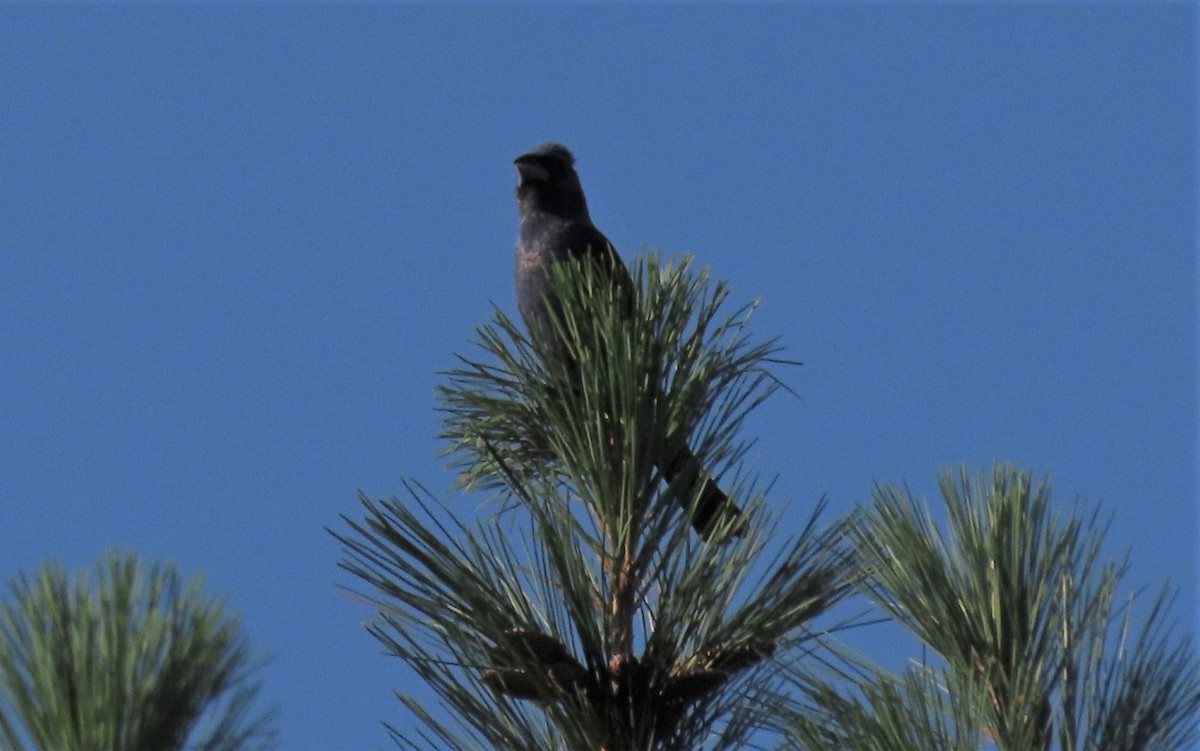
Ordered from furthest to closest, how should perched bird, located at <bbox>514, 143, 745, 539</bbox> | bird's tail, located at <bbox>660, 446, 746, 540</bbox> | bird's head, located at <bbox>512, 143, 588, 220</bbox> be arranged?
bird's head, located at <bbox>512, 143, 588, 220</bbox>
perched bird, located at <bbox>514, 143, 745, 539</bbox>
bird's tail, located at <bbox>660, 446, 746, 540</bbox>

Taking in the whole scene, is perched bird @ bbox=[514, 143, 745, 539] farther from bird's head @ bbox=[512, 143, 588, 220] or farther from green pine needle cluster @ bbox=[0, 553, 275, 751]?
green pine needle cluster @ bbox=[0, 553, 275, 751]

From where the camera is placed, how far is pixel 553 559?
2641 millimetres

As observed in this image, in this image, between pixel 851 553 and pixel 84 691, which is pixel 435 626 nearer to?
pixel 851 553

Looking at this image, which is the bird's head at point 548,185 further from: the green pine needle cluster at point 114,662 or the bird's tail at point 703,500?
the green pine needle cluster at point 114,662

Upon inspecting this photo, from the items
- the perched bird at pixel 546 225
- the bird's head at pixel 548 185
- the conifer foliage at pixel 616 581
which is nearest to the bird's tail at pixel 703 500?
the conifer foliage at pixel 616 581

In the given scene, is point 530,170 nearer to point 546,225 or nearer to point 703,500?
point 546,225

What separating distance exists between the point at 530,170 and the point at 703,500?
13.7 ft

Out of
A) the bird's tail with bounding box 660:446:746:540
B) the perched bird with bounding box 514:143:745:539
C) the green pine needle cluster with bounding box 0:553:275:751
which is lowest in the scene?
the green pine needle cluster with bounding box 0:553:275:751

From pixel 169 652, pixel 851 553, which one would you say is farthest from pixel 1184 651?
pixel 169 652

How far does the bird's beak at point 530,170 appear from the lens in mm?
6930

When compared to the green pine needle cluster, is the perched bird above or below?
above

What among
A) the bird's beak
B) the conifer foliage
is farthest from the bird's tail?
the bird's beak

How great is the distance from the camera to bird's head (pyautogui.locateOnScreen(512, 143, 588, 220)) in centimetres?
686

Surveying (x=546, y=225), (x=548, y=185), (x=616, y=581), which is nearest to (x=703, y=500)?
(x=616, y=581)
